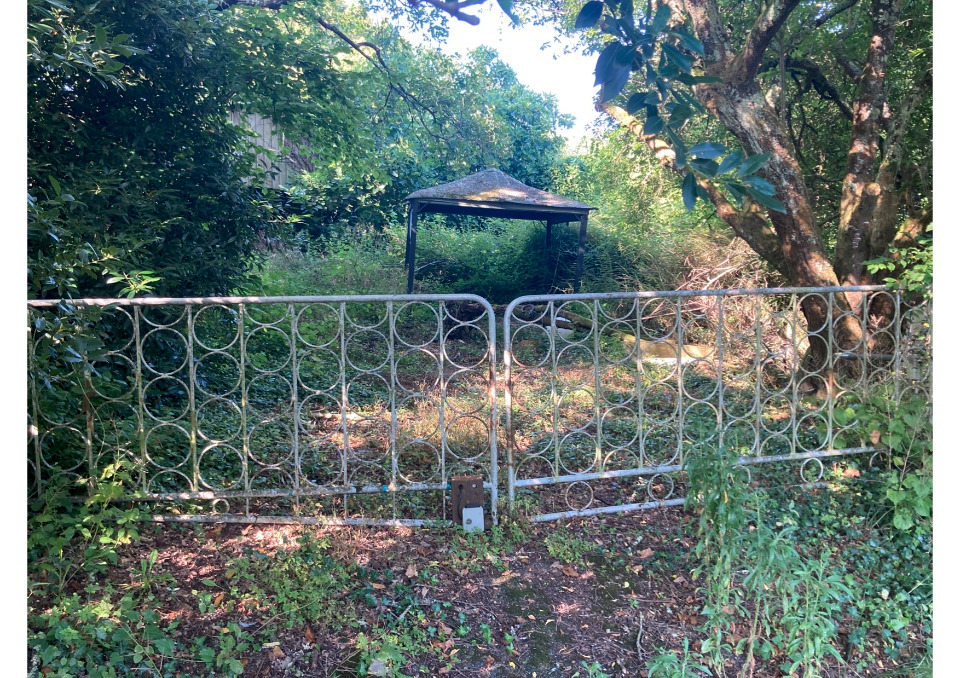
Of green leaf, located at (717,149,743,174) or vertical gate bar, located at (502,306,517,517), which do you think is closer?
green leaf, located at (717,149,743,174)

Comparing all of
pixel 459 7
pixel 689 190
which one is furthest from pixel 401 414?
pixel 689 190

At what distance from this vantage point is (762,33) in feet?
15.5

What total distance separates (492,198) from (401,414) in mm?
5165

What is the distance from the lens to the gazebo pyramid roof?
30.6 feet

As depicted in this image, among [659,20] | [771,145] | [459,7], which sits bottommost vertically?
[659,20]

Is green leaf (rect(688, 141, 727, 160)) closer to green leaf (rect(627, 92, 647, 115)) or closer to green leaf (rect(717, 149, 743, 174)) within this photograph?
green leaf (rect(717, 149, 743, 174))

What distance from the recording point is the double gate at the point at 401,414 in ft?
10.8

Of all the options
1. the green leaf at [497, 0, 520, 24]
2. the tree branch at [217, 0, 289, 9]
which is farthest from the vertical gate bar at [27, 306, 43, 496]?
the tree branch at [217, 0, 289, 9]

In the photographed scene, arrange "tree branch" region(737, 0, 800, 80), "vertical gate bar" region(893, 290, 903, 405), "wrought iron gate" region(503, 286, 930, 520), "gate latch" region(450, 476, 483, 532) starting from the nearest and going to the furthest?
"gate latch" region(450, 476, 483, 532) → "wrought iron gate" region(503, 286, 930, 520) → "vertical gate bar" region(893, 290, 903, 405) → "tree branch" region(737, 0, 800, 80)

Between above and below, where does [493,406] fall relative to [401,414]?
above

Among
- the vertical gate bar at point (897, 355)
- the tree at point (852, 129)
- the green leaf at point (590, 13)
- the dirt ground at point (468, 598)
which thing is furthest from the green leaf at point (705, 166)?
the vertical gate bar at point (897, 355)

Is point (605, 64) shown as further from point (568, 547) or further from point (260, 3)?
point (260, 3)

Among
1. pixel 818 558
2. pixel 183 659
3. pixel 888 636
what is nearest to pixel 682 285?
pixel 818 558

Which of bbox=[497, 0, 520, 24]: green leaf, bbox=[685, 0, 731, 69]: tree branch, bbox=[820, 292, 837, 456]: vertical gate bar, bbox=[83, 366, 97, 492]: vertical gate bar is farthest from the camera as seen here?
bbox=[685, 0, 731, 69]: tree branch
